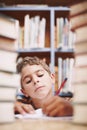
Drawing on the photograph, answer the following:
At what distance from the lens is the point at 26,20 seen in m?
2.50

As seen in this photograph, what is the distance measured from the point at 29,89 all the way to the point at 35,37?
0.72 metres

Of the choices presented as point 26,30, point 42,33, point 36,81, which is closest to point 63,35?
point 42,33

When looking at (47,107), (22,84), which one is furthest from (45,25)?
(47,107)

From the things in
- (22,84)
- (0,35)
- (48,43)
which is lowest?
(22,84)

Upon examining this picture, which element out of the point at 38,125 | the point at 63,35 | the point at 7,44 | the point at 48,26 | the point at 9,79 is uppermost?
the point at 48,26

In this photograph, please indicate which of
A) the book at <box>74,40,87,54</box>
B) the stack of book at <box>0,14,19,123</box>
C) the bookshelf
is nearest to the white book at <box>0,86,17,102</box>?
the stack of book at <box>0,14,19,123</box>

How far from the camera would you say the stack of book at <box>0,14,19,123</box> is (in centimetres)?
80

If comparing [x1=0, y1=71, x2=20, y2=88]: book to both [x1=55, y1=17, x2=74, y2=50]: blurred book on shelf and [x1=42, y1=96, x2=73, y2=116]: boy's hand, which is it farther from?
[x1=55, y1=17, x2=74, y2=50]: blurred book on shelf

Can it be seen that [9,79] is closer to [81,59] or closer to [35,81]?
[81,59]

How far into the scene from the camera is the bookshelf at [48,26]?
2.46 metres

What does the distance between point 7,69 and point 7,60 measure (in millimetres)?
27

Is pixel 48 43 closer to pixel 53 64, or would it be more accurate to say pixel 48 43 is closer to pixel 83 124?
pixel 53 64

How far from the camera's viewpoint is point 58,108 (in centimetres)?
88

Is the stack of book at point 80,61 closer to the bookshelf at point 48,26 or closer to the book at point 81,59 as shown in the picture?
the book at point 81,59
